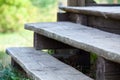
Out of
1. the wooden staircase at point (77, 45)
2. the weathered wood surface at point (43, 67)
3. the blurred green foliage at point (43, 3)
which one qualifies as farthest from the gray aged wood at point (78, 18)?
the blurred green foliage at point (43, 3)

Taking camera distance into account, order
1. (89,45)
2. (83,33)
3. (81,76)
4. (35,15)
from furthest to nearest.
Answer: (35,15)
(83,33)
(81,76)
(89,45)

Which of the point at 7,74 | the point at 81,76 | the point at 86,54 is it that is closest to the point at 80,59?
the point at 86,54

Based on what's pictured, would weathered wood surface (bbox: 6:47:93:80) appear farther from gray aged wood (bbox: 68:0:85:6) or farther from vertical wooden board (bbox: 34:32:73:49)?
gray aged wood (bbox: 68:0:85:6)

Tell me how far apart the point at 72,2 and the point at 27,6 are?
7.74 meters

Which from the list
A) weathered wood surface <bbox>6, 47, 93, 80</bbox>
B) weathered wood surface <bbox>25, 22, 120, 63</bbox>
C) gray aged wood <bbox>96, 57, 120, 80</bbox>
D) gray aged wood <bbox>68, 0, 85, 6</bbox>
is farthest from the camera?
gray aged wood <bbox>68, 0, 85, 6</bbox>

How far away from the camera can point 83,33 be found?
2.64 meters

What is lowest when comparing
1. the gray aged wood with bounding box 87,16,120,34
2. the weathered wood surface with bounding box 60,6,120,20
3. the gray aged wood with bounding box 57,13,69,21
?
the gray aged wood with bounding box 57,13,69,21

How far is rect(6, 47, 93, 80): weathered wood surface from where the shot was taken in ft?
7.61

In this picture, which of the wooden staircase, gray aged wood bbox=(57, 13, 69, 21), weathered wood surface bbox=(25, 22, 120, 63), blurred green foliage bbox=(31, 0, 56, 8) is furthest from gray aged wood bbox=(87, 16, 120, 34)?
blurred green foliage bbox=(31, 0, 56, 8)

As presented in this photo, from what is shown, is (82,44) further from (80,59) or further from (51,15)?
(51,15)

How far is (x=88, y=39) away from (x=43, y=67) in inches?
16.8

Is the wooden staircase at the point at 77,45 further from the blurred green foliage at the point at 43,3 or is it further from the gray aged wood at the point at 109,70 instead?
the blurred green foliage at the point at 43,3

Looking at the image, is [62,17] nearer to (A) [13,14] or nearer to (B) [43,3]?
(A) [13,14]

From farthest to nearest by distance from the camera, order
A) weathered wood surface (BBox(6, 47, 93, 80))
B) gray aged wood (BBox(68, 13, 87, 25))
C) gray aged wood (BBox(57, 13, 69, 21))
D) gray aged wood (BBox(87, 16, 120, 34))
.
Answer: gray aged wood (BBox(57, 13, 69, 21)) < gray aged wood (BBox(68, 13, 87, 25)) < gray aged wood (BBox(87, 16, 120, 34)) < weathered wood surface (BBox(6, 47, 93, 80))
